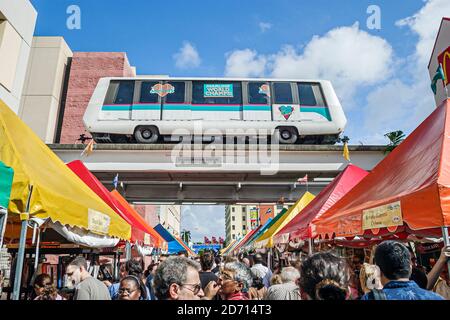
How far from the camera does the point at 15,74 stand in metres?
10.1

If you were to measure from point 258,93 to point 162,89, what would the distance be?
164 inches

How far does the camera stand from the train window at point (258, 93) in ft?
45.0

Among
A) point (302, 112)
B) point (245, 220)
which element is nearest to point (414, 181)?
point (302, 112)

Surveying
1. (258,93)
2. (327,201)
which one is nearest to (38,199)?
(327,201)

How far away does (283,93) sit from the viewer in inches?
546

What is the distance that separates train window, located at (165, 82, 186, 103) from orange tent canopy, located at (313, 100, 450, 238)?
9509mm

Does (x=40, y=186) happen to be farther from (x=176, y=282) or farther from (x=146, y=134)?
(x=146, y=134)

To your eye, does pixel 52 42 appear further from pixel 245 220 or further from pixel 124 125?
pixel 245 220

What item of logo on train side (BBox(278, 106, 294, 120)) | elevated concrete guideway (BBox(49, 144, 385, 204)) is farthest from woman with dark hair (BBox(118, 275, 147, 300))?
logo on train side (BBox(278, 106, 294, 120))

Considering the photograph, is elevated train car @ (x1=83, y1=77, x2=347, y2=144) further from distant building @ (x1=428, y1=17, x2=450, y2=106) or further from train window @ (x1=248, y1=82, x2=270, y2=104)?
distant building @ (x1=428, y1=17, x2=450, y2=106)

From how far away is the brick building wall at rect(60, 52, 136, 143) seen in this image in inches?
1335

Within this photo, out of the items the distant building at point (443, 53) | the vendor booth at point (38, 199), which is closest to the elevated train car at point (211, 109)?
the distant building at point (443, 53)

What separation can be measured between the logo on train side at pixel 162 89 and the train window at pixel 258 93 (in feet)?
11.1
